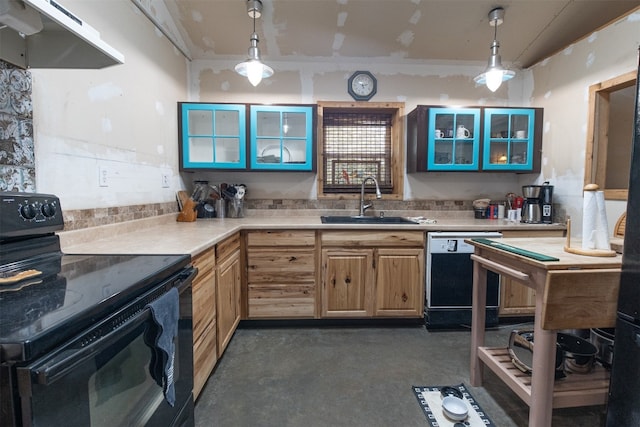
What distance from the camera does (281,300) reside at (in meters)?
2.52

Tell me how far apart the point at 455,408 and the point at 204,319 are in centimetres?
140

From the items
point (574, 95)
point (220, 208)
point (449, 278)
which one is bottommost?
point (449, 278)

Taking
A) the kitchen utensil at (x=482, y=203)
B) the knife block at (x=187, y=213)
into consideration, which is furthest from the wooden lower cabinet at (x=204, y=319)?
the kitchen utensil at (x=482, y=203)

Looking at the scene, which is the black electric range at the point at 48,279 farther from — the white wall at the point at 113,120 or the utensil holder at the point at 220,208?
the utensil holder at the point at 220,208

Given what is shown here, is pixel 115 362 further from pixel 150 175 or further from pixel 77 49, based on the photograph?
pixel 150 175

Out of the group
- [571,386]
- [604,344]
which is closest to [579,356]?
[571,386]

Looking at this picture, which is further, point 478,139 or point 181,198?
point 478,139

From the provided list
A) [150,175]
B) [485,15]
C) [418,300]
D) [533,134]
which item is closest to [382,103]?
[485,15]

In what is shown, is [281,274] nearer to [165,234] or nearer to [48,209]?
[165,234]

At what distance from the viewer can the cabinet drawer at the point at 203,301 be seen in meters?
1.53

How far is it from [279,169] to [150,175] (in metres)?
1.05

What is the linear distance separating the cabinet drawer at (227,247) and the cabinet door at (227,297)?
0.12ft

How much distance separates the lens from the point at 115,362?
2.70 feet

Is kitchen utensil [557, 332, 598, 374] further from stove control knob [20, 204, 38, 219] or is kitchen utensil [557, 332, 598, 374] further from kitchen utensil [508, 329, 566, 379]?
stove control knob [20, 204, 38, 219]
